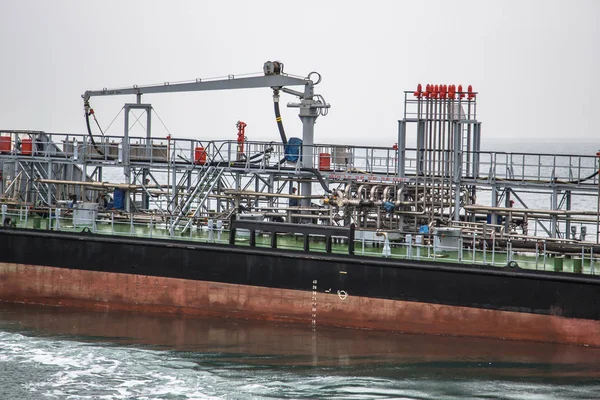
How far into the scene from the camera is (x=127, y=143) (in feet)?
110

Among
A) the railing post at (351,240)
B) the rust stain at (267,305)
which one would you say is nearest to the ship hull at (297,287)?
the rust stain at (267,305)

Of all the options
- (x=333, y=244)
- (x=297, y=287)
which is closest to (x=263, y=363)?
(x=297, y=287)

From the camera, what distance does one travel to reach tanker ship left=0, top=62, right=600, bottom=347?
86.0 ft

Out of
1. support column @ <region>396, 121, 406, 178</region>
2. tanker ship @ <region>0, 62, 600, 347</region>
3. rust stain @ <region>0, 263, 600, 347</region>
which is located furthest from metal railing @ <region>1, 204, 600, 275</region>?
support column @ <region>396, 121, 406, 178</region>

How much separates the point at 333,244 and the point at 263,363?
6116mm

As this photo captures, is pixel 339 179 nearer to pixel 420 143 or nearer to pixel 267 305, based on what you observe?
pixel 420 143

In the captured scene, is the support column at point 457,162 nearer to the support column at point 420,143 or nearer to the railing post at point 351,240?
the support column at point 420,143

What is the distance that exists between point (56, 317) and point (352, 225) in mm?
9665

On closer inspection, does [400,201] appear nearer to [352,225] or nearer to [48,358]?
[352,225]

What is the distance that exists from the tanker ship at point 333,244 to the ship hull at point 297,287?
39 mm

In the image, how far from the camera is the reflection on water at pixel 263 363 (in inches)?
880

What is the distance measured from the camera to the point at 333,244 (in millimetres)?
29688

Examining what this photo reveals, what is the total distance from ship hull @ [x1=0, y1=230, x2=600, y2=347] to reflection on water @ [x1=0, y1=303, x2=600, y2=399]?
0.48m

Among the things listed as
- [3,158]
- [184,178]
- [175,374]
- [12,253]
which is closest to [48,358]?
[175,374]
